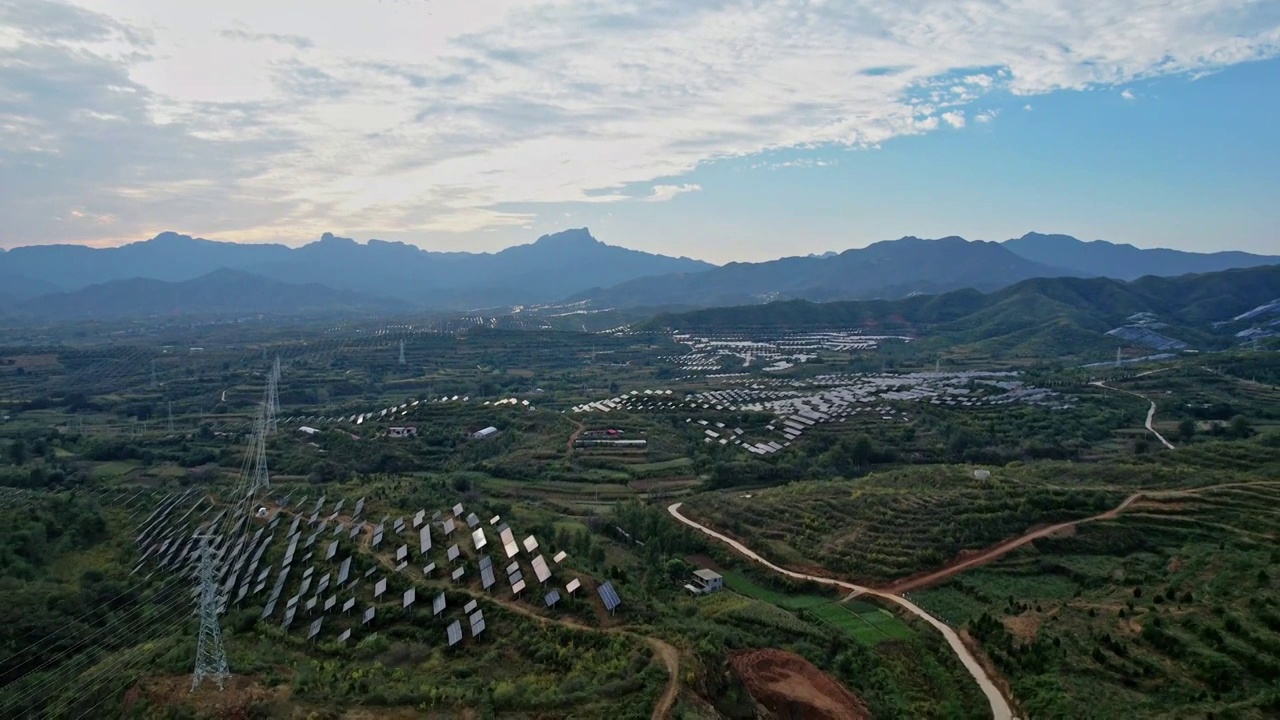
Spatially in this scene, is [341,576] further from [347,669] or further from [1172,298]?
[1172,298]

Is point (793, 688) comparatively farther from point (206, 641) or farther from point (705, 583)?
point (206, 641)

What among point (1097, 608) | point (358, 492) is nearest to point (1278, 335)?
point (1097, 608)

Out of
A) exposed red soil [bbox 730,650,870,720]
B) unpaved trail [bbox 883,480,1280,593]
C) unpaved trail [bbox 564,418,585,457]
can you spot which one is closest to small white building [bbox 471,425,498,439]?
unpaved trail [bbox 564,418,585,457]

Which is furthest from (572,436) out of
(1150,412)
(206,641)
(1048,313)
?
(1048,313)

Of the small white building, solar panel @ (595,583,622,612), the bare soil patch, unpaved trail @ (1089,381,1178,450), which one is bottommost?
the small white building

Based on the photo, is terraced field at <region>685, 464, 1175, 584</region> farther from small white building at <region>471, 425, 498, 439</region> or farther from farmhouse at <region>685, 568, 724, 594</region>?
small white building at <region>471, 425, 498, 439</region>

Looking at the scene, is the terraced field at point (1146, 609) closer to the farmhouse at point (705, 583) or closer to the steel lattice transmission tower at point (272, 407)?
the farmhouse at point (705, 583)
